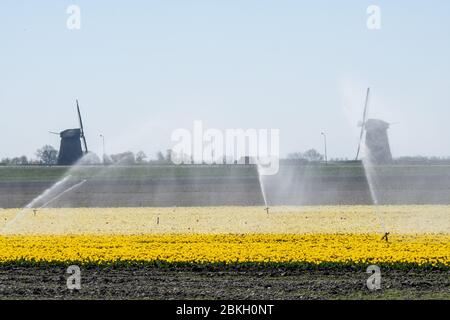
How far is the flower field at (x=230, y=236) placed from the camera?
1010 inches

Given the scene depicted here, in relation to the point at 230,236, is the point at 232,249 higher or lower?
higher

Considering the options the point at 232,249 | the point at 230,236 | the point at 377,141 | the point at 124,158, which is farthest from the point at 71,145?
the point at 232,249

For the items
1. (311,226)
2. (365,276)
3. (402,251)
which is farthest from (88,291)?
(311,226)

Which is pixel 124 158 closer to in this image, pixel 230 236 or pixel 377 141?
pixel 377 141

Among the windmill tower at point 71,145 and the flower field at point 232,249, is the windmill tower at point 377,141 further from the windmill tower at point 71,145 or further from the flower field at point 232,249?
the flower field at point 232,249

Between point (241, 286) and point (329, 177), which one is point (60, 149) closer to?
point (329, 177)

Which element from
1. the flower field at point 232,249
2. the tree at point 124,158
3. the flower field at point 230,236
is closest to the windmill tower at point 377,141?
the tree at point 124,158

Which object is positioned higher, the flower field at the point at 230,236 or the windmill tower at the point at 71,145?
the windmill tower at the point at 71,145

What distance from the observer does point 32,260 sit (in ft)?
84.7

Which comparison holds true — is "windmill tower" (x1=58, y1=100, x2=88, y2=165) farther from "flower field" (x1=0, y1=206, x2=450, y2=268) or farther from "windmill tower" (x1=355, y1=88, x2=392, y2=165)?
"flower field" (x1=0, y1=206, x2=450, y2=268)

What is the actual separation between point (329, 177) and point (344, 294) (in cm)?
6799

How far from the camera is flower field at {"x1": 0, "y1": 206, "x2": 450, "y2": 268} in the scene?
25656 mm

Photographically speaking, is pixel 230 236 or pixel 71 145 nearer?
pixel 230 236

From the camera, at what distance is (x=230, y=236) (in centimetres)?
3347
